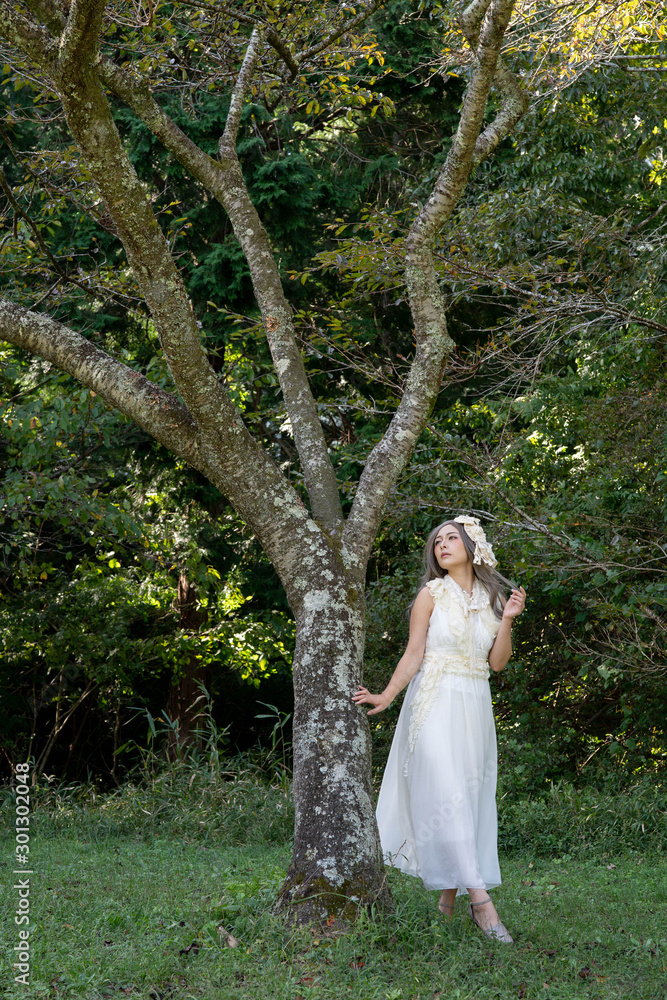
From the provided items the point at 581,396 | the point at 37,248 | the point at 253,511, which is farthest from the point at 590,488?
the point at 37,248

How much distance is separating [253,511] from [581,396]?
453cm

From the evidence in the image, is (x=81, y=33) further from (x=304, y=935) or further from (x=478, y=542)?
(x=304, y=935)

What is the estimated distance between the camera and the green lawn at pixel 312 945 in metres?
3.03

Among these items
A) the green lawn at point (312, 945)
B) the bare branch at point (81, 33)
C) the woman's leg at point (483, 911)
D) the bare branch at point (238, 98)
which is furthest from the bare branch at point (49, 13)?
the woman's leg at point (483, 911)

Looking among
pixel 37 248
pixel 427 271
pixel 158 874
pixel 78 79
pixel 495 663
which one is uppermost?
pixel 37 248

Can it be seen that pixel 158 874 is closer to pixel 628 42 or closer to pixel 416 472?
pixel 416 472

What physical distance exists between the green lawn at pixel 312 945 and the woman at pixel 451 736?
0.68ft

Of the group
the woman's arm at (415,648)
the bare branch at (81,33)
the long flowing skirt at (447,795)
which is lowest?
the long flowing skirt at (447,795)

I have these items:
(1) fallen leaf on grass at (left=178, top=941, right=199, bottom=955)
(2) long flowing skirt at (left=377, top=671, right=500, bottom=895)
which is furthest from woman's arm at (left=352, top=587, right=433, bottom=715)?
(1) fallen leaf on grass at (left=178, top=941, right=199, bottom=955)

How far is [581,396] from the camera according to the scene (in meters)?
7.48

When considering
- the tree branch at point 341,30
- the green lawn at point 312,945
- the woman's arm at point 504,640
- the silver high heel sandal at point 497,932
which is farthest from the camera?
the tree branch at point 341,30

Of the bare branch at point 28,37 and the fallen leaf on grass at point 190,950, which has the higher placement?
the bare branch at point 28,37

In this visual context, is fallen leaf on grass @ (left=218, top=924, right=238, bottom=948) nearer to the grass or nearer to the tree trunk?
the grass

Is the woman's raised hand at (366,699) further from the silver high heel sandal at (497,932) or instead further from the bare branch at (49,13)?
the bare branch at (49,13)
